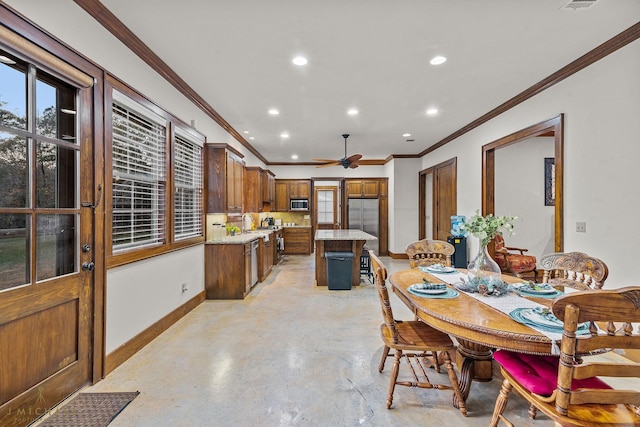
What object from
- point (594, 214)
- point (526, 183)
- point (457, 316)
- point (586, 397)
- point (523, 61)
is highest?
point (523, 61)

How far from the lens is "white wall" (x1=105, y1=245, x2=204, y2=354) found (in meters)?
2.53

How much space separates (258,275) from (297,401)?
356cm

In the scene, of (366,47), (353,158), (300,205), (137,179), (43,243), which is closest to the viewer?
(43,243)

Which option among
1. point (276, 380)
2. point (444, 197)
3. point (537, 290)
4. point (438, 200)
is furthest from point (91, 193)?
point (438, 200)

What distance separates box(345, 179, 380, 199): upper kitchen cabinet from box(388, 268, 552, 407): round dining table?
668 cm

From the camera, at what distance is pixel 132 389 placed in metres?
2.24

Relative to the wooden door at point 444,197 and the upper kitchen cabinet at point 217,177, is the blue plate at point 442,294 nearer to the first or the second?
the upper kitchen cabinet at point 217,177

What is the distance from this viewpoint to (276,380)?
236cm

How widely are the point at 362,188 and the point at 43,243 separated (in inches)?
307

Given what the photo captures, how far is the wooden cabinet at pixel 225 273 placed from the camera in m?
4.48

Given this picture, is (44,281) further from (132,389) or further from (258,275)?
(258,275)

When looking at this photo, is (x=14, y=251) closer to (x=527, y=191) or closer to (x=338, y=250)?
(x=338, y=250)

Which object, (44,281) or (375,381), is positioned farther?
(375,381)

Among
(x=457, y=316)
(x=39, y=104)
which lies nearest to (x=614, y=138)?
(x=457, y=316)
